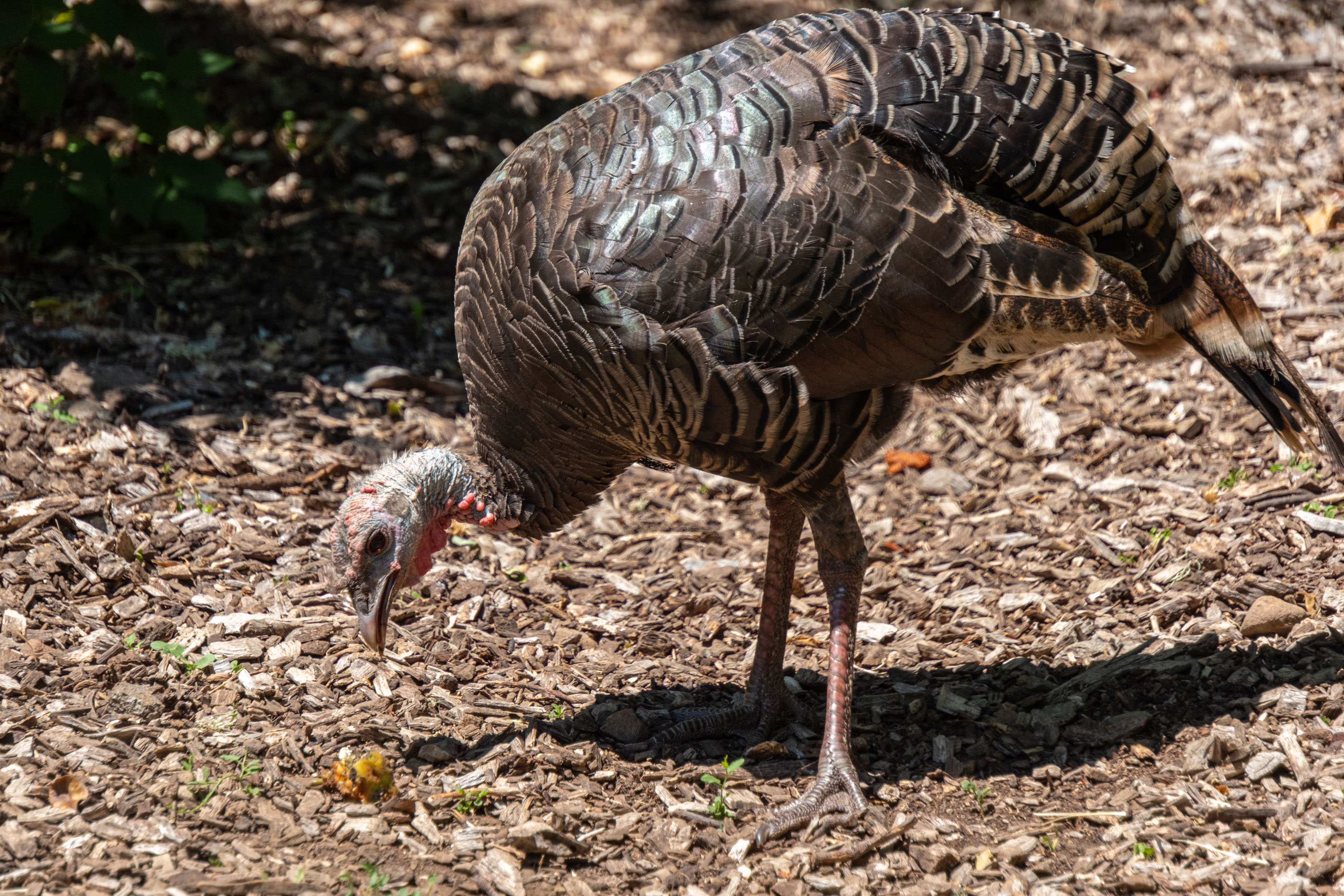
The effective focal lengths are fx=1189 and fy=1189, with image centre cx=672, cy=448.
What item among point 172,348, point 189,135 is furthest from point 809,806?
point 189,135

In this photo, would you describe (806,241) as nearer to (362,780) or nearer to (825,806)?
(825,806)

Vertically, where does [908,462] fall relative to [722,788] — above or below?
above

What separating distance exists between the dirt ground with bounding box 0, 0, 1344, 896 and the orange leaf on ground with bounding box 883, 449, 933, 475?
1.2 inches

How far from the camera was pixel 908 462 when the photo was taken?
19.7 ft

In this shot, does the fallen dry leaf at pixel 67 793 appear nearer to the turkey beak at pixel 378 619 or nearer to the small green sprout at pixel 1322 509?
the turkey beak at pixel 378 619

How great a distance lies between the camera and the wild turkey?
12.3 ft

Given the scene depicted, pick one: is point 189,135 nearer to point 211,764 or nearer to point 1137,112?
point 211,764

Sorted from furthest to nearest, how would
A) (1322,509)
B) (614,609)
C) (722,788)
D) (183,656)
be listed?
(614,609)
(1322,509)
(183,656)
(722,788)

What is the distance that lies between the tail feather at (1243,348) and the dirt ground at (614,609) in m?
0.50

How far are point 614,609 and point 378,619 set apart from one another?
1.21m

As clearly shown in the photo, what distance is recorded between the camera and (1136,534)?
507 centimetres

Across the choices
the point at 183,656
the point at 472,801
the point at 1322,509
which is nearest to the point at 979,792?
the point at 472,801

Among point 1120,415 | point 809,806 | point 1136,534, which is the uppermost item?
point 1120,415

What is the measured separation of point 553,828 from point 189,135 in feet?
19.7
